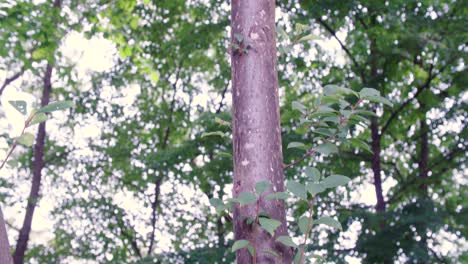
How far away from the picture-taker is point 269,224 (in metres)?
1.29

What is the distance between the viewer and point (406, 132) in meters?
8.52

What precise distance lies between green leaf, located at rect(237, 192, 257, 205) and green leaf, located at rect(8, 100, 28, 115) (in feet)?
1.65

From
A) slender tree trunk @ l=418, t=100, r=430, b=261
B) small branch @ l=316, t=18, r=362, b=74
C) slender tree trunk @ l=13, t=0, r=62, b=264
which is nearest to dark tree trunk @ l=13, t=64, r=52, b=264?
slender tree trunk @ l=13, t=0, r=62, b=264

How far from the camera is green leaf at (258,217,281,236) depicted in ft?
4.18

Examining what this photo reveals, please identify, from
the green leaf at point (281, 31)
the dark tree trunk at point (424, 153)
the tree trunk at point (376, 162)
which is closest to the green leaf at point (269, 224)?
the green leaf at point (281, 31)

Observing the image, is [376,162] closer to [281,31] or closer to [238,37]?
[281,31]

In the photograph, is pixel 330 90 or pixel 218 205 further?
pixel 330 90

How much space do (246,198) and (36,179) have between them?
11.1 metres

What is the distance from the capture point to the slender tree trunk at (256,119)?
138 centimetres

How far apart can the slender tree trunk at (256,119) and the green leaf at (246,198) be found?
6cm

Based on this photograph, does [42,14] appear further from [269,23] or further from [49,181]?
[49,181]

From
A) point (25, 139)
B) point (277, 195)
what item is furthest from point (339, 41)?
point (25, 139)

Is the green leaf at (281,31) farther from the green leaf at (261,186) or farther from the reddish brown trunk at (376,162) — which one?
the reddish brown trunk at (376,162)

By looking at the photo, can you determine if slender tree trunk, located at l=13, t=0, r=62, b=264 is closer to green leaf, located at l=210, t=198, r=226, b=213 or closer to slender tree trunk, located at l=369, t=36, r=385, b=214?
slender tree trunk, located at l=369, t=36, r=385, b=214
